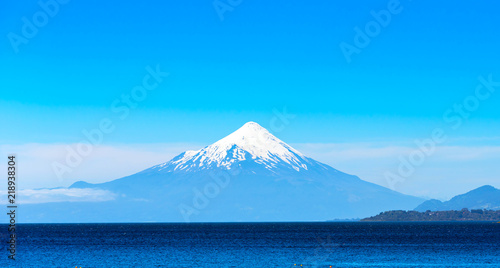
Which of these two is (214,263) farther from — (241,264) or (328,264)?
(328,264)

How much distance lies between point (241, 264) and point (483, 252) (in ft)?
142

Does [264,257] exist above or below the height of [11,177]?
below

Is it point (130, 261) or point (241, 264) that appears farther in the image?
point (130, 261)

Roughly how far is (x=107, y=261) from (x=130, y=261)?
307 cm

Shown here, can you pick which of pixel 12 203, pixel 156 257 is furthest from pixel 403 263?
pixel 12 203

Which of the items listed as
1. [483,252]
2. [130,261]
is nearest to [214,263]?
[130,261]

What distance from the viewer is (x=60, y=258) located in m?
103

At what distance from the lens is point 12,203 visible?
2724 inches

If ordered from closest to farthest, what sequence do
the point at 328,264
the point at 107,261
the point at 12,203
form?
the point at 12,203 < the point at 328,264 < the point at 107,261

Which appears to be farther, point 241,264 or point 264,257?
point 264,257

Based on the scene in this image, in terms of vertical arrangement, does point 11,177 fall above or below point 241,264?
above

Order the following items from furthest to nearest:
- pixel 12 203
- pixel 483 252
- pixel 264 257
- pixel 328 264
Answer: pixel 483 252, pixel 264 257, pixel 328 264, pixel 12 203

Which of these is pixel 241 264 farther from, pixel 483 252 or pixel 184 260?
pixel 483 252

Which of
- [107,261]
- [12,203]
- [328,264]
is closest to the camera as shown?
[12,203]
